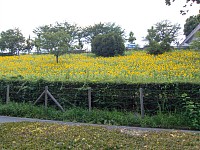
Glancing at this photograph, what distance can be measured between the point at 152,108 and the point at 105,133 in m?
2.55

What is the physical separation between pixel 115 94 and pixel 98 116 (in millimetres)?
965

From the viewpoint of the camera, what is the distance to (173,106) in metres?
6.89

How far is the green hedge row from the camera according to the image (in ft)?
22.4

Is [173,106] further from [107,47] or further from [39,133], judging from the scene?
[107,47]

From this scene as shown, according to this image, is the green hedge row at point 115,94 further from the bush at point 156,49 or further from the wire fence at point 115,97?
the bush at point 156,49

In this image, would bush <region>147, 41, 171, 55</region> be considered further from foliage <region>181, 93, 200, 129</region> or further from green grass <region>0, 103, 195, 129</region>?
foliage <region>181, 93, 200, 129</region>

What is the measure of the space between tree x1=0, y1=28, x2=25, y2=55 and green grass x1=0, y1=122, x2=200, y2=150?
3678 centimetres

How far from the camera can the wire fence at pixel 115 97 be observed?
6863 mm

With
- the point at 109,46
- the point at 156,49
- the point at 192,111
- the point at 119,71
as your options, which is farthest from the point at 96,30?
the point at 192,111

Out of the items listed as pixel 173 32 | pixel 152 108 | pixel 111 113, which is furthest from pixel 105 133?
pixel 173 32

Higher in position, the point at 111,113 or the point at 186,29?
the point at 186,29

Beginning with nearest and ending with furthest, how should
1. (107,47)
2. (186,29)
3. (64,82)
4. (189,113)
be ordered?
(189,113) < (64,82) < (107,47) < (186,29)

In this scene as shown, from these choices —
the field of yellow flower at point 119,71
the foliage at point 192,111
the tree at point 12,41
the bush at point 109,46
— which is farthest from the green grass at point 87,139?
the tree at point 12,41

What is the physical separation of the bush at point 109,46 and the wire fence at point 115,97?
59.2 feet
